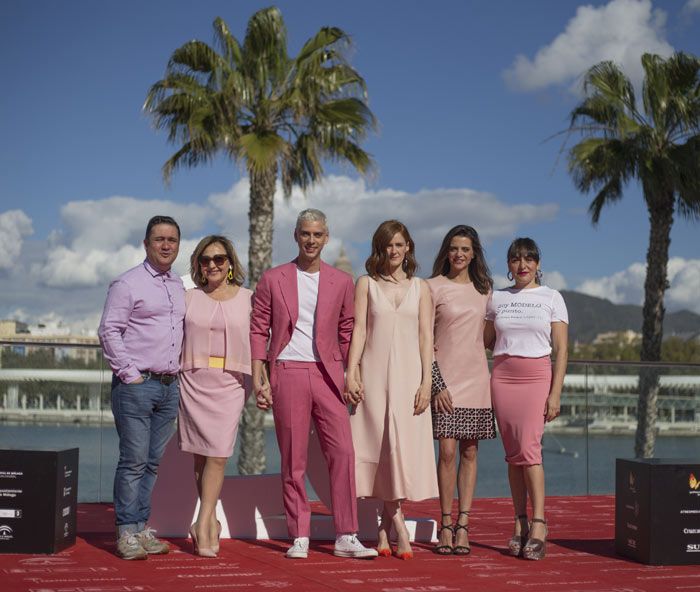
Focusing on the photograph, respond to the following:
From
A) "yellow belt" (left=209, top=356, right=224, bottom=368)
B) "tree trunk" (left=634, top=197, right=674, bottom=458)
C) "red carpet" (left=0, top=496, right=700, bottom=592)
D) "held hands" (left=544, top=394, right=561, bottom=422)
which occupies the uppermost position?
"tree trunk" (left=634, top=197, right=674, bottom=458)

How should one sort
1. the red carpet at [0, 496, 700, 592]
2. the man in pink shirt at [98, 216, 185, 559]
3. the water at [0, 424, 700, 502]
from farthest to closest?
the water at [0, 424, 700, 502], the man in pink shirt at [98, 216, 185, 559], the red carpet at [0, 496, 700, 592]

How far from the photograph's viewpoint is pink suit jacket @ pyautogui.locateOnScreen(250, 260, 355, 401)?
5398mm

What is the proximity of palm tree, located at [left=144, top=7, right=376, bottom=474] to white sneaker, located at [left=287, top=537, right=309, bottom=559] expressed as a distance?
11.7 metres

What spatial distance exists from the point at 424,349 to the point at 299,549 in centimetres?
121

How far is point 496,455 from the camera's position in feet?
28.0

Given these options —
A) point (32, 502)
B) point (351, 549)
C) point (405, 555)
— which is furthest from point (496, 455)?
point (32, 502)

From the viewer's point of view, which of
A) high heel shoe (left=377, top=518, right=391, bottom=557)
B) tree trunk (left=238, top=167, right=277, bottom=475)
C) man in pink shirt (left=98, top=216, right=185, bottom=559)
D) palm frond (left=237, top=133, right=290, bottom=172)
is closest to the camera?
man in pink shirt (left=98, top=216, right=185, bottom=559)

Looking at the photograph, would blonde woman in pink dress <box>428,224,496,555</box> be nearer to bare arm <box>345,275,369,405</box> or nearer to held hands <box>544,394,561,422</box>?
held hands <box>544,394,561,422</box>

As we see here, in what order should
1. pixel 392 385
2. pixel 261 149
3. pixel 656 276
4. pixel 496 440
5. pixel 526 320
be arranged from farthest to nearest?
1. pixel 656 276
2. pixel 261 149
3. pixel 496 440
4. pixel 526 320
5. pixel 392 385

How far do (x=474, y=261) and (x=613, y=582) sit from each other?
182cm

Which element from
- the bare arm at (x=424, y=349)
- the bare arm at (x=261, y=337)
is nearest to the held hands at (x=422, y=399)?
the bare arm at (x=424, y=349)

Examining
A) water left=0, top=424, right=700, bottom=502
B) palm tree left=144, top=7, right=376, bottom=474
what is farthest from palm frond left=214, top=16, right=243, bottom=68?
water left=0, top=424, right=700, bottom=502

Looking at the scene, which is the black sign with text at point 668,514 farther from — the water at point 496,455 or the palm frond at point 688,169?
the palm frond at point 688,169

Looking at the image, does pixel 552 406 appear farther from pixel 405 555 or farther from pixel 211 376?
pixel 211 376
